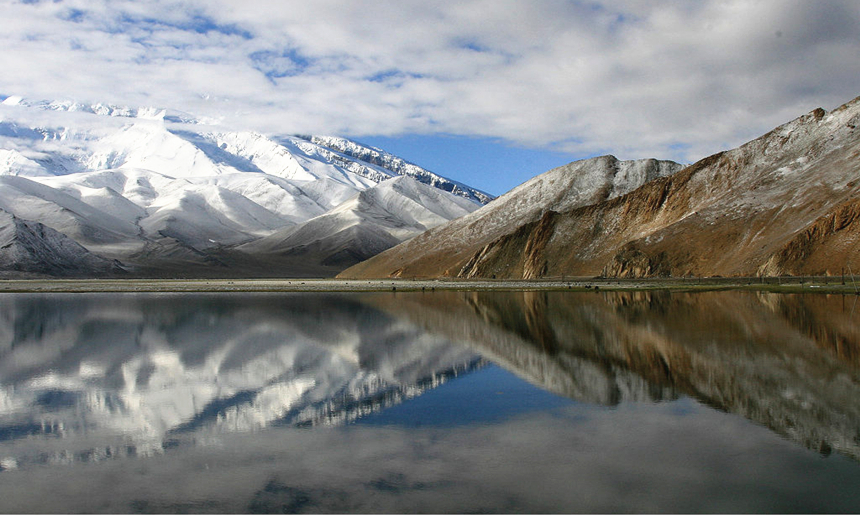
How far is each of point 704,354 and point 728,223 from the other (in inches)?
2647

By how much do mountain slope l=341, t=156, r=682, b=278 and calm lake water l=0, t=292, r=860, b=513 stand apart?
9468 cm

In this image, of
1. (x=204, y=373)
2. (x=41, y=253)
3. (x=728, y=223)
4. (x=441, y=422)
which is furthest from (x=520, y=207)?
(x=441, y=422)

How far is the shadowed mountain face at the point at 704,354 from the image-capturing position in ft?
49.2

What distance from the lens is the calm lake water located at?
10.2 m

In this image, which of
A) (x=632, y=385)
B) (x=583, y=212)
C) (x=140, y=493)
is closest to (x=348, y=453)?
(x=140, y=493)

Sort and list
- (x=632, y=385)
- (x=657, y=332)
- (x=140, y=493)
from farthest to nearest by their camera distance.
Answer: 1. (x=657, y=332)
2. (x=632, y=385)
3. (x=140, y=493)

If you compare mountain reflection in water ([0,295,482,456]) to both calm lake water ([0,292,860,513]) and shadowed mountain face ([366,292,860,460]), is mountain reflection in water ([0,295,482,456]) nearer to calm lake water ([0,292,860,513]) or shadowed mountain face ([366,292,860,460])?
calm lake water ([0,292,860,513])

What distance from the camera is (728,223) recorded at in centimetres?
8331

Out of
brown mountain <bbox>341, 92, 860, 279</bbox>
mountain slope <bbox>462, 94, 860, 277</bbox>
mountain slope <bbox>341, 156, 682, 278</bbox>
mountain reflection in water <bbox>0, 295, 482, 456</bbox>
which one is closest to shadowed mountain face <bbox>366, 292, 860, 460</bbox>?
Answer: mountain reflection in water <bbox>0, 295, 482, 456</bbox>

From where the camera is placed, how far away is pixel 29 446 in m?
12.9

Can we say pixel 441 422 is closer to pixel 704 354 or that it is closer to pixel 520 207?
pixel 704 354

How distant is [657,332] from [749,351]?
224 inches

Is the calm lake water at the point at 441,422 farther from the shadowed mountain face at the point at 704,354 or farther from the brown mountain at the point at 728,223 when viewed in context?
the brown mountain at the point at 728,223

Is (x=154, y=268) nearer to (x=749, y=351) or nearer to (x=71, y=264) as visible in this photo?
(x=71, y=264)
